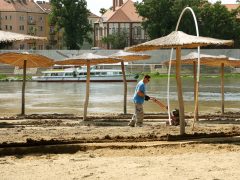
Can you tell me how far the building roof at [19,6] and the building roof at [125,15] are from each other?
1740cm

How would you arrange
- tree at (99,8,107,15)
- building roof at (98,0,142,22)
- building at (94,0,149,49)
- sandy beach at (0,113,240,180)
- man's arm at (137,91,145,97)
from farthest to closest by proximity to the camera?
tree at (99,8,107,15)
building roof at (98,0,142,22)
building at (94,0,149,49)
man's arm at (137,91,145,97)
sandy beach at (0,113,240,180)

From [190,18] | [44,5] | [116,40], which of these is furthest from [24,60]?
[44,5]

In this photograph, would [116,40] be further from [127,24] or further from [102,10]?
[102,10]

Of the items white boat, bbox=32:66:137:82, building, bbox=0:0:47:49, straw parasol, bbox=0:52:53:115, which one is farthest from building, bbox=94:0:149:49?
straw parasol, bbox=0:52:53:115

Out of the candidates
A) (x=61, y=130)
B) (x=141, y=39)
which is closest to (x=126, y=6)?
(x=141, y=39)

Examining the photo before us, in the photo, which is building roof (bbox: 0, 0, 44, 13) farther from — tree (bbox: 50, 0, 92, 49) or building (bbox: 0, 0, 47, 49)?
tree (bbox: 50, 0, 92, 49)

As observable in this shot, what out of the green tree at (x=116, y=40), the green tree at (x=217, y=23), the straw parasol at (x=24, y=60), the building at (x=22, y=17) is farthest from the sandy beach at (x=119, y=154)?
the building at (x=22, y=17)

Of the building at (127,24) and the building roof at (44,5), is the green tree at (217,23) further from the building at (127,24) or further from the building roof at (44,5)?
the building roof at (44,5)

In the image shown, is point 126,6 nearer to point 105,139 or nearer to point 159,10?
point 159,10

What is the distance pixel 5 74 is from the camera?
77.2 meters

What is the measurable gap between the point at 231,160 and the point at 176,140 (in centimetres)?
241

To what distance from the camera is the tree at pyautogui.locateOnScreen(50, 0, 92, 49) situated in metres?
89.2

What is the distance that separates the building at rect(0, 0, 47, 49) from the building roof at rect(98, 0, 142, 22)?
16.3m

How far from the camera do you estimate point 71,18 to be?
293 ft
